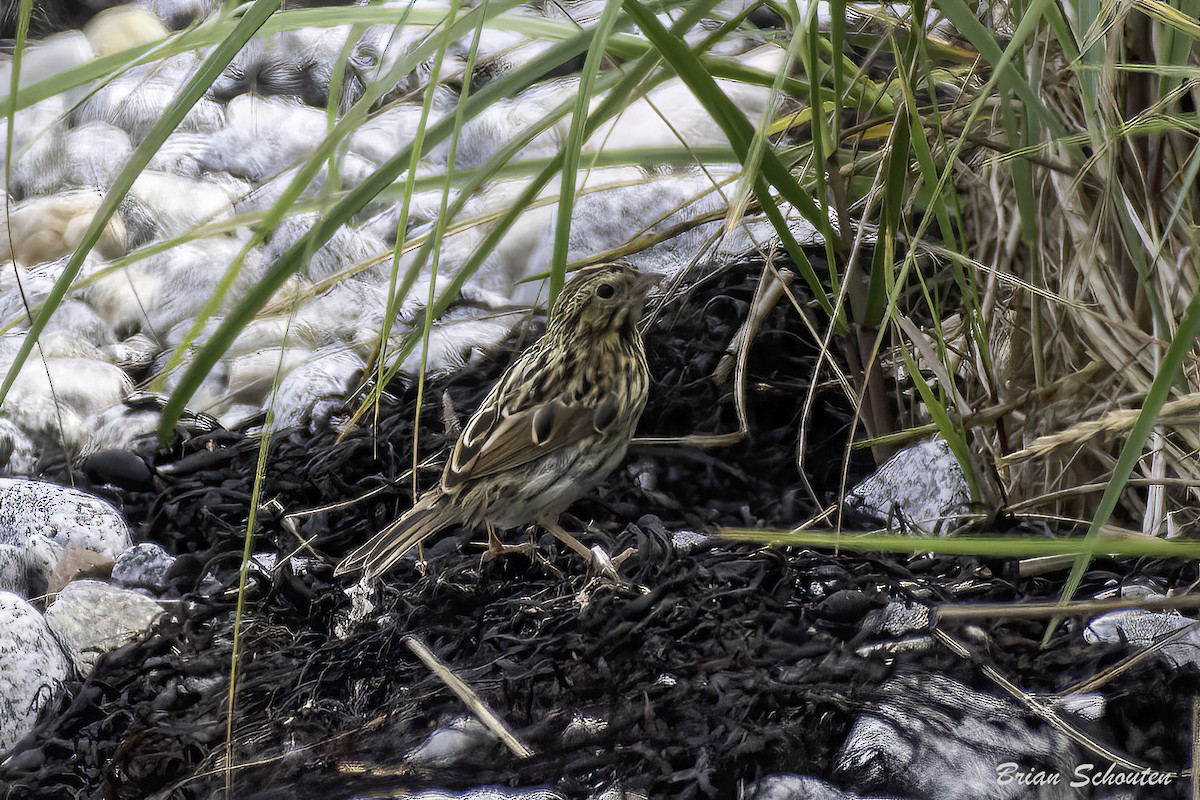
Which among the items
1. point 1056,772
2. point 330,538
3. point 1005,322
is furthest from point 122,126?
point 1056,772

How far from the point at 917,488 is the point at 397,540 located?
3.59 ft

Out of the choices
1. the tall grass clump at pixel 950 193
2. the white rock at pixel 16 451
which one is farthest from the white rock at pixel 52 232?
the tall grass clump at pixel 950 193

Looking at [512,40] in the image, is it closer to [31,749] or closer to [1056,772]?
[31,749]

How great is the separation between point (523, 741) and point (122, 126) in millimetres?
3676

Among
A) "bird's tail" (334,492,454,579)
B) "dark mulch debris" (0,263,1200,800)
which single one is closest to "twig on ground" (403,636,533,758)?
"dark mulch debris" (0,263,1200,800)

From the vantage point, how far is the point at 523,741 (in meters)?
1.78

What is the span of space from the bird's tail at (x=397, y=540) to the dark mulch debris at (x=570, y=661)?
122mm

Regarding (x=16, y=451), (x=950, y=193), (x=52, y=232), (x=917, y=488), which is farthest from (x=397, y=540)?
(x=52, y=232)

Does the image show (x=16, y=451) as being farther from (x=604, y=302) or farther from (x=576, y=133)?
(x=576, y=133)

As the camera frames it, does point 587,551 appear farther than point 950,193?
Yes

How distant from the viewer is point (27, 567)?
8.39 feet

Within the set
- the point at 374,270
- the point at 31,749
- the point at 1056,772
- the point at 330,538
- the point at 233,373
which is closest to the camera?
the point at 1056,772

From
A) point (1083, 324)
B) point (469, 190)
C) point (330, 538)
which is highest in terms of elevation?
point (469, 190)

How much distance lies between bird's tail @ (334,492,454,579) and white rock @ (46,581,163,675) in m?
0.44
